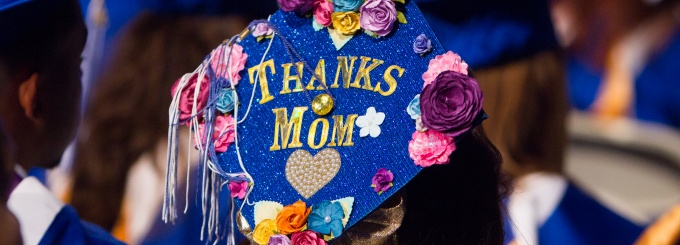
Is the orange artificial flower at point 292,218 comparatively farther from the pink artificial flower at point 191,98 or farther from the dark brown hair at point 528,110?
the dark brown hair at point 528,110

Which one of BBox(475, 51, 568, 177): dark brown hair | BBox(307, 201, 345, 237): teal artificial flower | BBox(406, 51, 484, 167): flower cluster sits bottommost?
BBox(475, 51, 568, 177): dark brown hair

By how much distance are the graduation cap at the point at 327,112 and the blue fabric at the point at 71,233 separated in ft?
2.76

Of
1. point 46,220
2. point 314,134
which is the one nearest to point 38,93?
point 46,220

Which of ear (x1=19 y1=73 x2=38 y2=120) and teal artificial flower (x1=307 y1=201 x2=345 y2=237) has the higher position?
teal artificial flower (x1=307 y1=201 x2=345 y2=237)

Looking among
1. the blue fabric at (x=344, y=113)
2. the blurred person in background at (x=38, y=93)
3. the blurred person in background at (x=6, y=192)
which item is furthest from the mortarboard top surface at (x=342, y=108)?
the blurred person in background at (x=6, y=192)

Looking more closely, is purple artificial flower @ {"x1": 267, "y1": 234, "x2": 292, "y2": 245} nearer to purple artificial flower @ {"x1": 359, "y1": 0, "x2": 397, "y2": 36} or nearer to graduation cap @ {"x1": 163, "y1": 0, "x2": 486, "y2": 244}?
graduation cap @ {"x1": 163, "y1": 0, "x2": 486, "y2": 244}

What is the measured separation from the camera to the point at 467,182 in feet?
5.04

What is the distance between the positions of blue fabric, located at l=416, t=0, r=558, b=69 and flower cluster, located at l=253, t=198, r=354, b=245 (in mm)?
1280

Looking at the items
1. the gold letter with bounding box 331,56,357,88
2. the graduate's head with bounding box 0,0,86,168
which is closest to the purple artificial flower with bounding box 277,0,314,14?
the gold letter with bounding box 331,56,357,88

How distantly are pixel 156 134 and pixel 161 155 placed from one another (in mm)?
68

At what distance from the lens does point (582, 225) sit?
9.09 ft

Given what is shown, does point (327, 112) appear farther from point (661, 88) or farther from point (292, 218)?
point (661, 88)

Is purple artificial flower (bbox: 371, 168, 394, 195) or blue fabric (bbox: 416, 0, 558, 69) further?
blue fabric (bbox: 416, 0, 558, 69)

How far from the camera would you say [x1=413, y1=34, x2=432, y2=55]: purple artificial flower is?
1453mm
